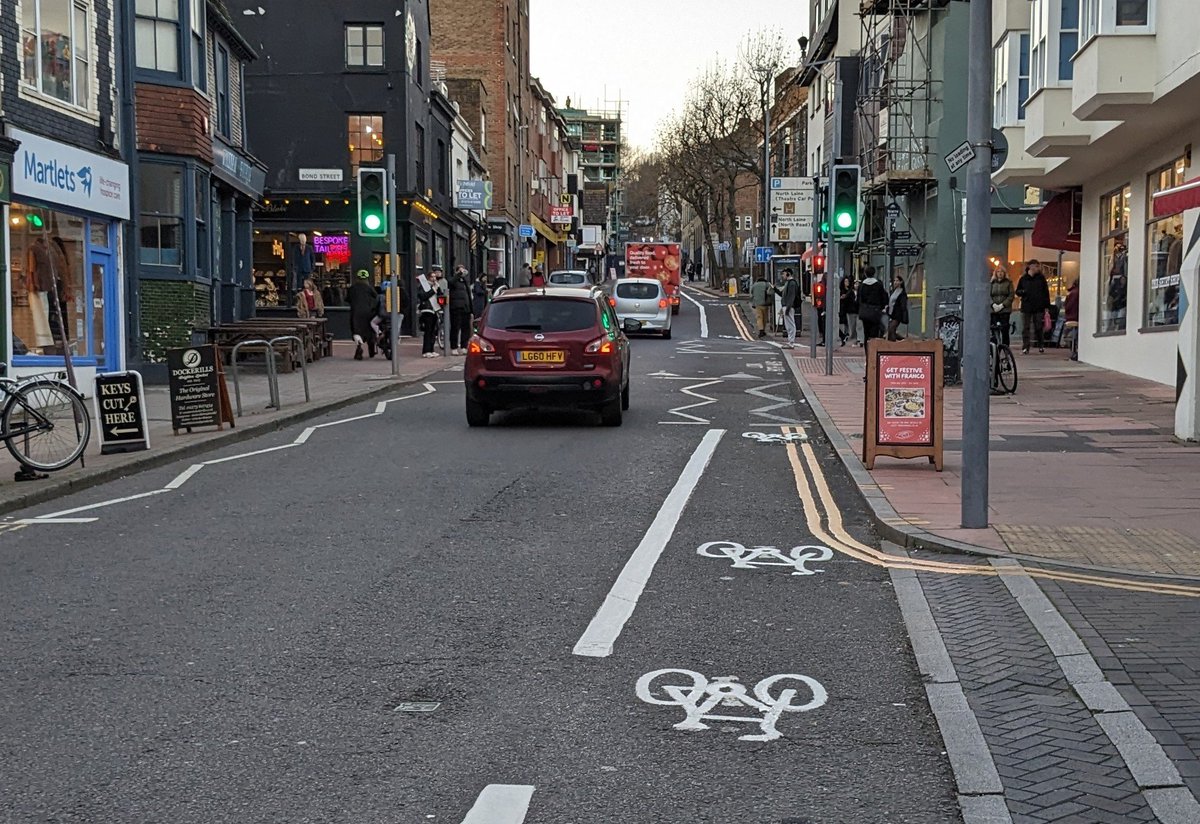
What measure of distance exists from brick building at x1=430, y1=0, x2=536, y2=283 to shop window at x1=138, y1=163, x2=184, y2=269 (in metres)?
36.1

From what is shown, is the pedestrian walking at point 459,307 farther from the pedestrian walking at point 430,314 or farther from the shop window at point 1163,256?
the shop window at point 1163,256

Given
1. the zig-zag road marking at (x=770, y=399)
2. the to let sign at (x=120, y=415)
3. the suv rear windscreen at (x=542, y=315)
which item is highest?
the suv rear windscreen at (x=542, y=315)

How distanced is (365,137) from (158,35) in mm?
17291

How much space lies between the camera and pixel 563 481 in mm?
12125

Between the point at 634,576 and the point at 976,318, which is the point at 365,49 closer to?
the point at 976,318

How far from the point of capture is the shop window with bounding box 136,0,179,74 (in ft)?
77.7

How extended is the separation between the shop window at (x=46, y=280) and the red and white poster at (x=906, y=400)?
11355 mm

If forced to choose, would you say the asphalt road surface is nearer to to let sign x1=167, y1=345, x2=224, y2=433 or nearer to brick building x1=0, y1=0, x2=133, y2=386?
to let sign x1=167, y1=345, x2=224, y2=433

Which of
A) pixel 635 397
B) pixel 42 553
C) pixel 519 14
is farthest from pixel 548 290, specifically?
pixel 519 14

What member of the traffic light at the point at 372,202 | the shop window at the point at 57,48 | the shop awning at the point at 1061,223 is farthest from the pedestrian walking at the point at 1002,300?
the shop window at the point at 57,48

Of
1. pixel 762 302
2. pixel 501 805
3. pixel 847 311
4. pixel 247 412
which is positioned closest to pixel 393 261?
pixel 247 412

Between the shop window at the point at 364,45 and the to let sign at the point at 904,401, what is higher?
the shop window at the point at 364,45

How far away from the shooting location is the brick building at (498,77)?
60.7 metres

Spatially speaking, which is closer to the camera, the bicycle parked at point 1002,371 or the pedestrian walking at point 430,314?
the bicycle parked at point 1002,371
